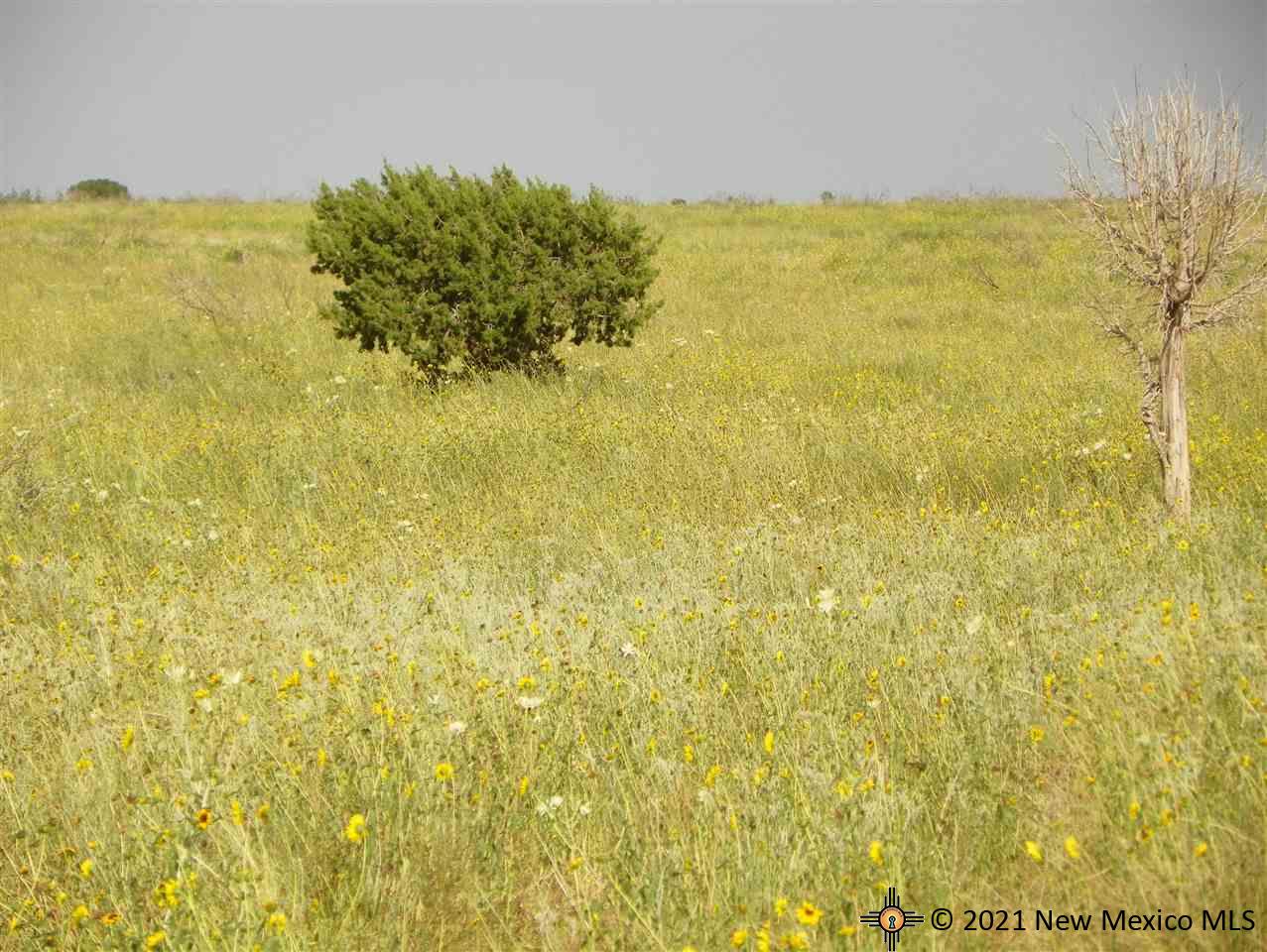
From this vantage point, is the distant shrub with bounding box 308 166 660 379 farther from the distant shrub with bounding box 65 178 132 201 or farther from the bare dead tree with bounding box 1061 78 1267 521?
the distant shrub with bounding box 65 178 132 201

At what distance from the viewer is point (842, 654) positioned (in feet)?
12.7

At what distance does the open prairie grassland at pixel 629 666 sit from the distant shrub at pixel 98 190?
27512 mm

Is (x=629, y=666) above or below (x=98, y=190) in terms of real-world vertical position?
below

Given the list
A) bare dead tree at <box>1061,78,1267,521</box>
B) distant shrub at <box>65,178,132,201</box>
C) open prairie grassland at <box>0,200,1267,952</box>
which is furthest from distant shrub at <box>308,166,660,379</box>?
distant shrub at <box>65,178,132,201</box>

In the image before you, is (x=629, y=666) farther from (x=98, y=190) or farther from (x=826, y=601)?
(x=98, y=190)

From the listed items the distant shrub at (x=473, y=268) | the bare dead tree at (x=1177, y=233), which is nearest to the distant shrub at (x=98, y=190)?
the distant shrub at (x=473, y=268)

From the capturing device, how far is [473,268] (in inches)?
394

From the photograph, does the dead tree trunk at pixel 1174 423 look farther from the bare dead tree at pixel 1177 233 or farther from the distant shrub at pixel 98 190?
the distant shrub at pixel 98 190

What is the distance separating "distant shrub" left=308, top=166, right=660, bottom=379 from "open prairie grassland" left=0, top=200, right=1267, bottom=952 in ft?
2.45

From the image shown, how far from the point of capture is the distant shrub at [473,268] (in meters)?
9.98

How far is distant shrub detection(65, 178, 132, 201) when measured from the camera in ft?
107

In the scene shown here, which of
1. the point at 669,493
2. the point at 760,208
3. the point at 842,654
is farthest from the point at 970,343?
the point at 760,208

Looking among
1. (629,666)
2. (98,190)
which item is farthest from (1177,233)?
(98,190)

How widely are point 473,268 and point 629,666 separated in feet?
22.7
